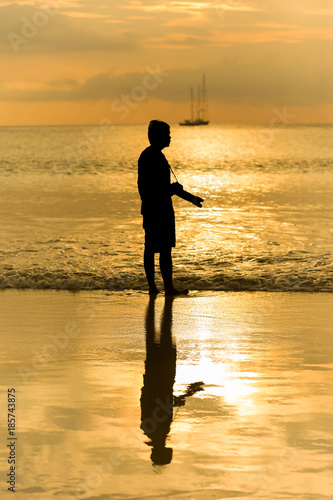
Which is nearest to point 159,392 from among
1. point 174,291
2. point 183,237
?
point 174,291

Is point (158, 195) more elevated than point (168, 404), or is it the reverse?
point (158, 195)

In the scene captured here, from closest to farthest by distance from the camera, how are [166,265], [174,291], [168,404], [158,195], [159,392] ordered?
[168,404], [159,392], [158,195], [166,265], [174,291]

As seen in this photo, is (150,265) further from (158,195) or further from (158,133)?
(158,133)

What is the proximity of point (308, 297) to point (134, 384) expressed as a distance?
3.93 metres

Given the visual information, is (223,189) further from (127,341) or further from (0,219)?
(127,341)

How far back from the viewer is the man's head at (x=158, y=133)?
26.4ft

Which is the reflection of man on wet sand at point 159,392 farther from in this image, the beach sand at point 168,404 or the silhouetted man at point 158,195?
the silhouetted man at point 158,195

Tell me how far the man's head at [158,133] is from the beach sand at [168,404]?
1836 mm

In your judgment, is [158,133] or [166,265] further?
[166,265]

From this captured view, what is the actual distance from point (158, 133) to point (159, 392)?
3.80 metres

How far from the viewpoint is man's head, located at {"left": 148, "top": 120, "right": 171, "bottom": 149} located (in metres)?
8.05

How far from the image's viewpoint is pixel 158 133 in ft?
26.4

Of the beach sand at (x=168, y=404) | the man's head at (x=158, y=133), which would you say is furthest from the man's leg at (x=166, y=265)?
the man's head at (x=158, y=133)

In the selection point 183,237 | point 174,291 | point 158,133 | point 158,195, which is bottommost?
point 183,237
